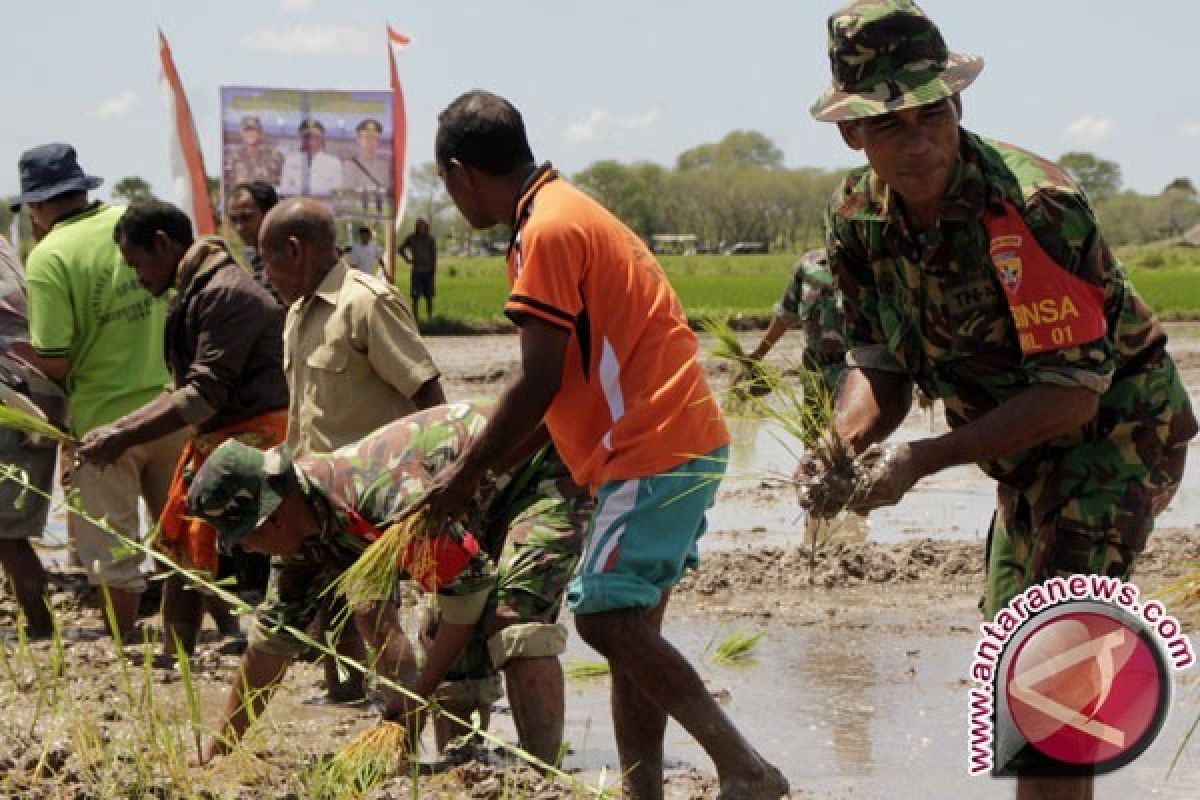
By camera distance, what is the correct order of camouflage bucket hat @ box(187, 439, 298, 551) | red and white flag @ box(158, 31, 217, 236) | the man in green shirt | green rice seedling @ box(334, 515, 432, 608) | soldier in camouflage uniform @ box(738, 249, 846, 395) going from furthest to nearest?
red and white flag @ box(158, 31, 217, 236)
soldier in camouflage uniform @ box(738, 249, 846, 395)
the man in green shirt
camouflage bucket hat @ box(187, 439, 298, 551)
green rice seedling @ box(334, 515, 432, 608)

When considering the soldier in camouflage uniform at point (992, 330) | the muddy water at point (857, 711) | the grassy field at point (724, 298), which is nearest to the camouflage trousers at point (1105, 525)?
the soldier in camouflage uniform at point (992, 330)

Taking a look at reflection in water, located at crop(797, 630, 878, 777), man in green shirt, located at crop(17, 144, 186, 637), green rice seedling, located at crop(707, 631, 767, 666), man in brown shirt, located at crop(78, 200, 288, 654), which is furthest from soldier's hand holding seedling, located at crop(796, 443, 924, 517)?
man in green shirt, located at crop(17, 144, 186, 637)

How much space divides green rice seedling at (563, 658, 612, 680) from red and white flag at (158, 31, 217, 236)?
→ 19.4 ft

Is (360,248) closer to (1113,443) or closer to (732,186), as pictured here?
(1113,443)

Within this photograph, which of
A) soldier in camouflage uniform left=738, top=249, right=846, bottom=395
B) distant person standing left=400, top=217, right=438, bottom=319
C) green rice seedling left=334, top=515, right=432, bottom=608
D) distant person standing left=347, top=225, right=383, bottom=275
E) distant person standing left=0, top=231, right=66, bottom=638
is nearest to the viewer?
green rice seedling left=334, top=515, right=432, bottom=608

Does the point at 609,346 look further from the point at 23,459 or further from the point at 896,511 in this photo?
the point at 896,511

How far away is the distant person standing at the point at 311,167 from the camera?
13.5 m

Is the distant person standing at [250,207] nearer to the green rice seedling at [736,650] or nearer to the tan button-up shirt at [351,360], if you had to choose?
the tan button-up shirt at [351,360]

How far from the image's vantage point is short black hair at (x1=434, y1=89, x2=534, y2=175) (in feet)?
14.0

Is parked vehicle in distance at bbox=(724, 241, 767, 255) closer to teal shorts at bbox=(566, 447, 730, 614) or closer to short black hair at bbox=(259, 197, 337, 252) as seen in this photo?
short black hair at bbox=(259, 197, 337, 252)

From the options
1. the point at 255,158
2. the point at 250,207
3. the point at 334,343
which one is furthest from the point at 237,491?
the point at 255,158

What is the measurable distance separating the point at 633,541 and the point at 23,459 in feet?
12.2

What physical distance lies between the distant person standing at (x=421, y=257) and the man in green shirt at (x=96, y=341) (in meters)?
15.8

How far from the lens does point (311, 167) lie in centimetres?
1355
